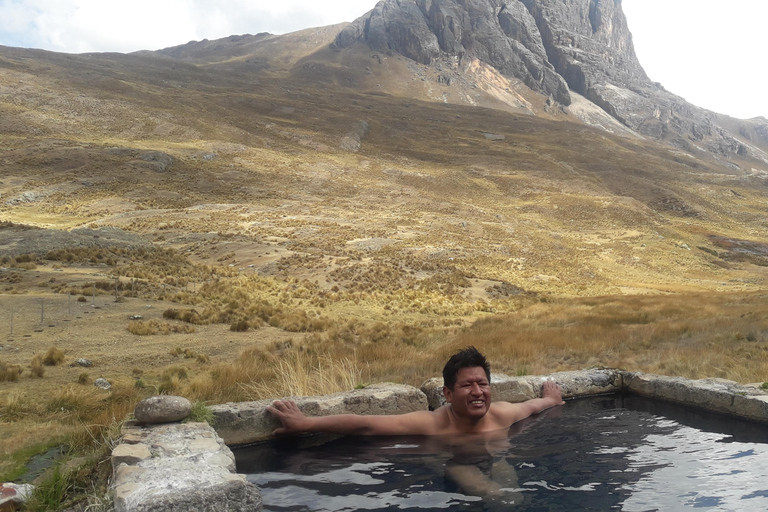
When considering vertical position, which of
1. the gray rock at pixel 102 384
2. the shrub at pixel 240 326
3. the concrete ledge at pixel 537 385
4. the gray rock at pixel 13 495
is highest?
the gray rock at pixel 13 495

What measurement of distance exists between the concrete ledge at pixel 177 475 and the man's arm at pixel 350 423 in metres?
1.13

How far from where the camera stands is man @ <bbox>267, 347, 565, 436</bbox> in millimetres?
5488

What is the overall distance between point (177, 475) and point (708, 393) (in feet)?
23.0

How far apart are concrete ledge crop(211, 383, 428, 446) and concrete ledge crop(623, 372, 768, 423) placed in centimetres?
377

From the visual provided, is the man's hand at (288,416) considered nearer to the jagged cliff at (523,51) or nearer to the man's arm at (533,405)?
the man's arm at (533,405)

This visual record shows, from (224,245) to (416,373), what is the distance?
29390 mm

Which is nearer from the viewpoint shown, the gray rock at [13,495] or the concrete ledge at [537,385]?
the gray rock at [13,495]

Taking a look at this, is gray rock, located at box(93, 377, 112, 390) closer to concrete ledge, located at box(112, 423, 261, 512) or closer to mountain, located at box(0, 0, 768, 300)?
concrete ledge, located at box(112, 423, 261, 512)

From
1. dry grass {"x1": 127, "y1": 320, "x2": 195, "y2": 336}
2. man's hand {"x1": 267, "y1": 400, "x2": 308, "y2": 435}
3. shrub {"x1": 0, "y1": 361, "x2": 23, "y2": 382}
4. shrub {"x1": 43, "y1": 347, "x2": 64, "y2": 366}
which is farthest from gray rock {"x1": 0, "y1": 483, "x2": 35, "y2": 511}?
dry grass {"x1": 127, "y1": 320, "x2": 195, "y2": 336}

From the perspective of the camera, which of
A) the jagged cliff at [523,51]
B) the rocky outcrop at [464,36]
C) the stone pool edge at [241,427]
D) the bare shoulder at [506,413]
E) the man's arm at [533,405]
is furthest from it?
the rocky outcrop at [464,36]

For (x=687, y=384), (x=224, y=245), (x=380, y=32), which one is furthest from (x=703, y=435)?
(x=380, y=32)

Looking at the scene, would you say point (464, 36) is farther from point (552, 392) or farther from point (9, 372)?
point (552, 392)

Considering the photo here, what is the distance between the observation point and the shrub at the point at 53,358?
1106 centimetres

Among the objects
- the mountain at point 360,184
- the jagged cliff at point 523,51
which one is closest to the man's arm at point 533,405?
the mountain at point 360,184
